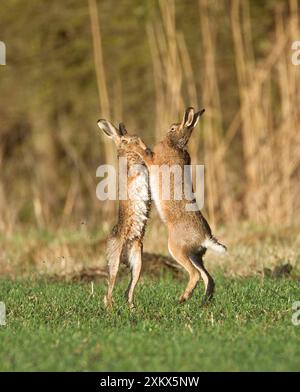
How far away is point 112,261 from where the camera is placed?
8016 mm

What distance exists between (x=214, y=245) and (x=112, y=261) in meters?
0.75

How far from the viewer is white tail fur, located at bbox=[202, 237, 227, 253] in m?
7.94

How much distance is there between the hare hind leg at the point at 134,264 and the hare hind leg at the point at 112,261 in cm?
12

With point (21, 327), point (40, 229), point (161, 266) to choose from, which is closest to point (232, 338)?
point (21, 327)

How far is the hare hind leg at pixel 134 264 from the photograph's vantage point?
26.3 feet

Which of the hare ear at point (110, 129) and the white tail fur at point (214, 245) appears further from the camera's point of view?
the hare ear at point (110, 129)

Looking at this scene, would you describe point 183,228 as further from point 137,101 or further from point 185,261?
point 137,101

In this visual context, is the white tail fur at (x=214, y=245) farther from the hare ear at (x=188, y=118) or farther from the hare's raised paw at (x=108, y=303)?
the hare ear at (x=188, y=118)

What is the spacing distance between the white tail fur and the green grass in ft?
1.30

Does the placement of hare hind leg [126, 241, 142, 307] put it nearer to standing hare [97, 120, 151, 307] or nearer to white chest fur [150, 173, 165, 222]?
standing hare [97, 120, 151, 307]

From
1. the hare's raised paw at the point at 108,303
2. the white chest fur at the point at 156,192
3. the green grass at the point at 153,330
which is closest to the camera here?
the green grass at the point at 153,330

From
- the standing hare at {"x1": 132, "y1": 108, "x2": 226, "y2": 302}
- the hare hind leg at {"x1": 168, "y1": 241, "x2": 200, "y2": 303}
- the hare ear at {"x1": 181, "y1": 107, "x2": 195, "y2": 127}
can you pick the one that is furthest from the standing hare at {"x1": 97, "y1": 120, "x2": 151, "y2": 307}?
the hare ear at {"x1": 181, "y1": 107, "x2": 195, "y2": 127}

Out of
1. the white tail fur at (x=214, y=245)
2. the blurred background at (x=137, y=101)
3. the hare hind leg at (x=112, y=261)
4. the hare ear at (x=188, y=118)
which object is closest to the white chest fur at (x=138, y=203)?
the hare hind leg at (x=112, y=261)

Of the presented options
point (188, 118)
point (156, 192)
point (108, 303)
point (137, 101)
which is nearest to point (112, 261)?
point (108, 303)
